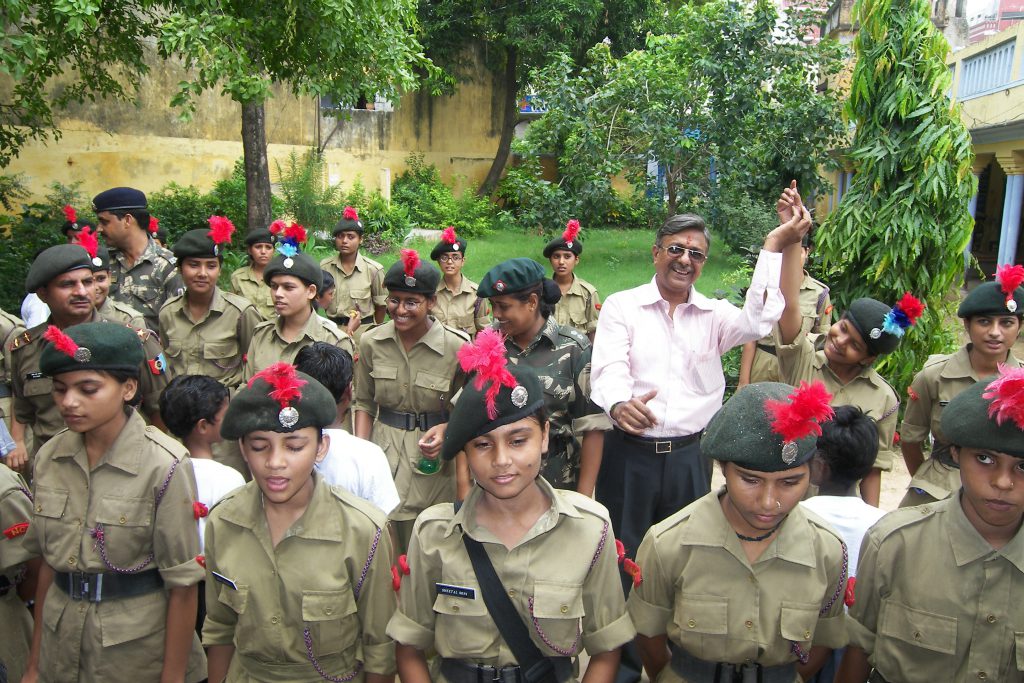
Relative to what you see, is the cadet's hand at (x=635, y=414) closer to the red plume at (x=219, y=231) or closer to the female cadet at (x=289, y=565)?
the female cadet at (x=289, y=565)

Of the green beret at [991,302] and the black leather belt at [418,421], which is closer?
the green beret at [991,302]

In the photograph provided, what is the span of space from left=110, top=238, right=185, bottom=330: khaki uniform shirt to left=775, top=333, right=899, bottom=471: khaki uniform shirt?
4.73 meters

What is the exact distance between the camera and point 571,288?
323 inches

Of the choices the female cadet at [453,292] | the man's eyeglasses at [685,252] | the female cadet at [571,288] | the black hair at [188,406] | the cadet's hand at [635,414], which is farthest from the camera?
the female cadet at [453,292]

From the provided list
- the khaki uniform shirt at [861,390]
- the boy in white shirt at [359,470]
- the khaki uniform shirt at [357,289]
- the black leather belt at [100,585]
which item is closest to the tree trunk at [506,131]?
the khaki uniform shirt at [357,289]

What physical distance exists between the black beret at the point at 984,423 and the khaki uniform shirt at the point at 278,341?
3495 millimetres

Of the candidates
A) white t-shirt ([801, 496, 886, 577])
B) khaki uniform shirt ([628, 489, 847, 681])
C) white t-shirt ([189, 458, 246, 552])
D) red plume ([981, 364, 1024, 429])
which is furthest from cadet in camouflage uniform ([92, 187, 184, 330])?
red plume ([981, 364, 1024, 429])

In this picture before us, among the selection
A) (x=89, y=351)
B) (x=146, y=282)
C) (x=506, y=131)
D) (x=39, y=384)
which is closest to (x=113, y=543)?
(x=89, y=351)

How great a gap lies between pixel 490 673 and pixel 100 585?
1.51 m

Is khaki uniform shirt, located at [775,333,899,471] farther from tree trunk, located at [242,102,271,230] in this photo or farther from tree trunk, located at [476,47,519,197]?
tree trunk, located at [476,47,519,197]

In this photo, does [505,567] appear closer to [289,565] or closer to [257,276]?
[289,565]

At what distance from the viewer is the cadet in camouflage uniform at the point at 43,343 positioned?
440 cm

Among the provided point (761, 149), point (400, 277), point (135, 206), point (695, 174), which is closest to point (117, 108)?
point (135, 206)

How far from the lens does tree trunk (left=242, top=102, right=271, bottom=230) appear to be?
1184 centimetres
